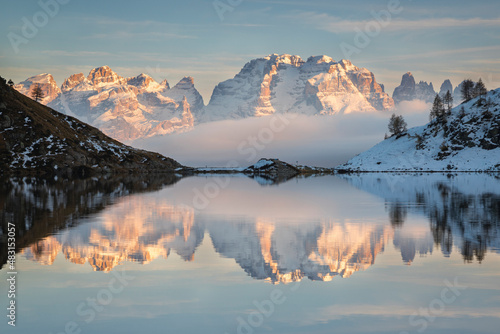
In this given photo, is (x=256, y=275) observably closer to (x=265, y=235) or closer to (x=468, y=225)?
(x=265, y=235)

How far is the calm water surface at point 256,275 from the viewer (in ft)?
73.0

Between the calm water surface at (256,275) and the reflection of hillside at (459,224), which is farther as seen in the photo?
the reflection of hillside at (459,224)

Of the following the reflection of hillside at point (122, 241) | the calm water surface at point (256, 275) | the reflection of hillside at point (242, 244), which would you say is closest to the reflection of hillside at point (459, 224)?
the calm water surface at point (256, 275)

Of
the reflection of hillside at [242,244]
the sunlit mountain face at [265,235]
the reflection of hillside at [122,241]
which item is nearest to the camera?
the reflection of hillside at [242,244]

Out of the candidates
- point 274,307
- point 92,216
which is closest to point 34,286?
point 274,307

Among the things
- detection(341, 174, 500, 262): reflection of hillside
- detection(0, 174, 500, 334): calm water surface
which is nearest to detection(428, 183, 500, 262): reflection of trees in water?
detection(341, 174, 500, 262): reflection of hillside

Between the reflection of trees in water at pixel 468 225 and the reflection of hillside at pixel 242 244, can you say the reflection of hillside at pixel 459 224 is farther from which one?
the reflection of hillside at pixel 242 244

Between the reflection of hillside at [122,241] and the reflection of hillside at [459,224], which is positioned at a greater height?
the reflection of hillside at [122,241]

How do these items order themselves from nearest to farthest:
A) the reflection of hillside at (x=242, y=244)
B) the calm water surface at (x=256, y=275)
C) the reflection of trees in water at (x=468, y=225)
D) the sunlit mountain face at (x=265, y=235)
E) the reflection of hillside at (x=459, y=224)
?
the calm water surface at (x=256, y=275), the reflection of hillside at (x=242, y=244), the sunlit mountain face at (x=265, y=235), the reflection of hillside at (x=459, y=224), the reflection of trees in water at (x=468, y=225)

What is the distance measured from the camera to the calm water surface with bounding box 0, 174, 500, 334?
22.3m

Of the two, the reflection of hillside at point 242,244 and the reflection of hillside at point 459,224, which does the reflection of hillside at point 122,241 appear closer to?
the reflection of hillside at point 242,244

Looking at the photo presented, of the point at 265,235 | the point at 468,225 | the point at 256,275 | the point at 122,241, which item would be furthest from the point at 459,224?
the point at 122,241

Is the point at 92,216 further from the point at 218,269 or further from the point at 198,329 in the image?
the point at 198,329

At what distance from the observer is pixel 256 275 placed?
100 ft
